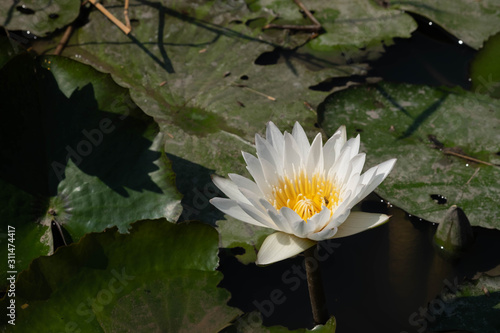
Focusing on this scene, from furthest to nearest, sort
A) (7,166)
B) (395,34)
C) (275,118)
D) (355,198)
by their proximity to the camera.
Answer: (395,34), (275,118), (7,166), (355,198)

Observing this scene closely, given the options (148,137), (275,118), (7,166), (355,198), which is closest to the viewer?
(355,198)

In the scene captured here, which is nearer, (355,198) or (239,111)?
(355,198)

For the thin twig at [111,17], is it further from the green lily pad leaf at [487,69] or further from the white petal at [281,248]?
the green lily pad leaf at [487,69]

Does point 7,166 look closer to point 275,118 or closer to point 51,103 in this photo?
point 51,103

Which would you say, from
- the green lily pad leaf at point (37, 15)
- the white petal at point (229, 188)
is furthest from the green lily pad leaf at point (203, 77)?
the white petal at point (229, 188)

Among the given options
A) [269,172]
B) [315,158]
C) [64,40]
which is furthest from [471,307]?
[64,40]

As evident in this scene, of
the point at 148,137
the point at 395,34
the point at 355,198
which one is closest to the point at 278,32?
the point at 395,34
